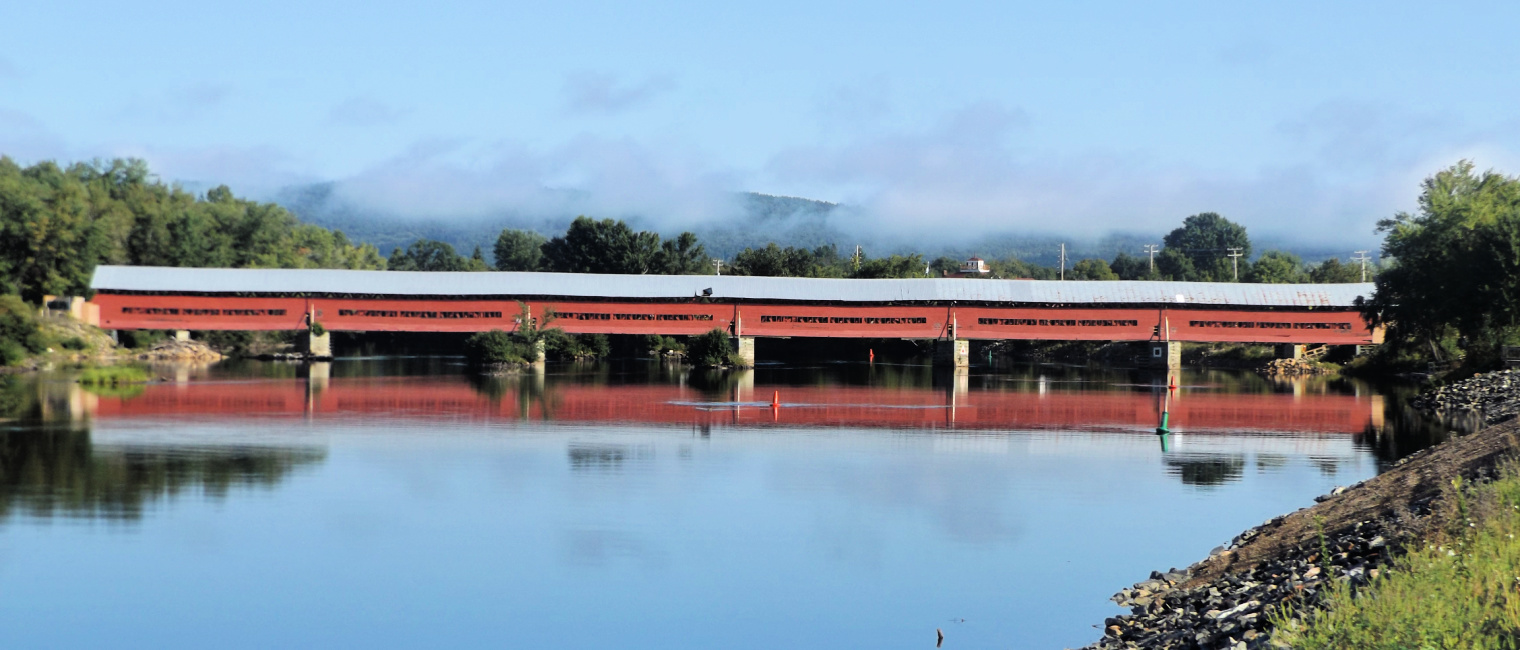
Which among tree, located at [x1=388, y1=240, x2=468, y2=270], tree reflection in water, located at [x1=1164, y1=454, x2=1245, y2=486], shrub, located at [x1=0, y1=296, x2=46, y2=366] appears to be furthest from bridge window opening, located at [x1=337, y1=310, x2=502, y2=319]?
tree, located at [x1=388, y1=240, x2=468, y2=270]

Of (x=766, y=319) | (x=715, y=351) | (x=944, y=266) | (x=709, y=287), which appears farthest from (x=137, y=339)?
(x=944, y=266)

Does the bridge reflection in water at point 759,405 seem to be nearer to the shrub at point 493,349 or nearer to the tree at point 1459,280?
the tree at point 1459,280

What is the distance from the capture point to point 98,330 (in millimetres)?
58469

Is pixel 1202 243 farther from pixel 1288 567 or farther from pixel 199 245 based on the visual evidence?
pixel 1288 567

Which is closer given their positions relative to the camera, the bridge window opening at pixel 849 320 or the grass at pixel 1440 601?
the grass at pixel 1440 601

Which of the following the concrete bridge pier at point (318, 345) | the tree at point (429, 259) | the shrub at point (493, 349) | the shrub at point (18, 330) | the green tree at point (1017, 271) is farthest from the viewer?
the green tree at point (1017, 271)

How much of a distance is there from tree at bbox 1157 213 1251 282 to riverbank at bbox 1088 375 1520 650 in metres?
103

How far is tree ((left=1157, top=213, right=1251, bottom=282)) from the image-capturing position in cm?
12519

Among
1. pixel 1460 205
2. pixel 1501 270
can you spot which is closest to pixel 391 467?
pixel 1501 270

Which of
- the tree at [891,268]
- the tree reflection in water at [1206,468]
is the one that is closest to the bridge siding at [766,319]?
the tree at [891,268]

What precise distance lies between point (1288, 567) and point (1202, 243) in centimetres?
Result: 14471

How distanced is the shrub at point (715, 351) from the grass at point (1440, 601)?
1912 inches

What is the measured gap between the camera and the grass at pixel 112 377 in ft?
138

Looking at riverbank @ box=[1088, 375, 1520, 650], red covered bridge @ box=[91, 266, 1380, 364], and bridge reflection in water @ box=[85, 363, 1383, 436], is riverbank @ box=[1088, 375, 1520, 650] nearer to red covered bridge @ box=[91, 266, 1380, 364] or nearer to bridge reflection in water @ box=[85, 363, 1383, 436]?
bridge reflection in water @ box=[85, 363, 1383, 436]
